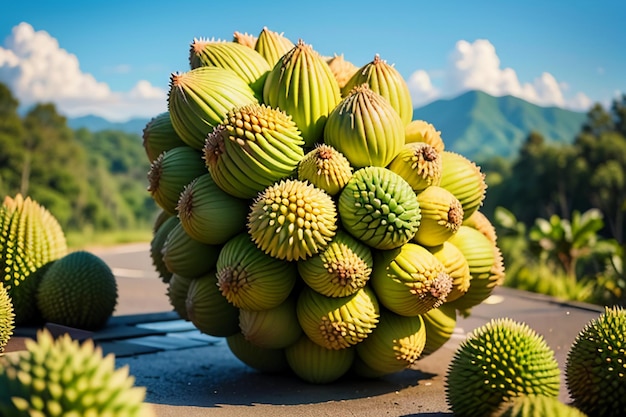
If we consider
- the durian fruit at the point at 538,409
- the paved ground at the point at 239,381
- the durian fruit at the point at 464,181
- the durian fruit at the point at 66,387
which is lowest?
the paved ground at the point at 239,381

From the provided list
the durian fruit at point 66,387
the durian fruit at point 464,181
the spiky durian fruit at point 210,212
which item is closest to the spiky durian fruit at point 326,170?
the spiky durian fruit at point 210,212

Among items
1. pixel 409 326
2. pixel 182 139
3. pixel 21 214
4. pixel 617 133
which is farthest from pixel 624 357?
pixel 617 133

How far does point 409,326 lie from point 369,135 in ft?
5.07

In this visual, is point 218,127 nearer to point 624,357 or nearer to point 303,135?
point 303,135

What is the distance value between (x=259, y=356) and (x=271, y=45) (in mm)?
2817

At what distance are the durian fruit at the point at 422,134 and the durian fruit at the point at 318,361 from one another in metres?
1.86

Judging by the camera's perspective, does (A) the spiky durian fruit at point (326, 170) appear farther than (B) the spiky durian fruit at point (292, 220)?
Yes

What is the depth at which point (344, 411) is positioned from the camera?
16.9 feet

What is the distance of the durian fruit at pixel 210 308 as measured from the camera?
5.88 metres

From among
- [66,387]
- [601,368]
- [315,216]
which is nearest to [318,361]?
[315,216]

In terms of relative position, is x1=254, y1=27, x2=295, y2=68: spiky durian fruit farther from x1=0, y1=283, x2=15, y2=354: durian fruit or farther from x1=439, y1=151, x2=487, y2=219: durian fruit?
x1=0, y1=283, x2=15, y2=354: durian fruit

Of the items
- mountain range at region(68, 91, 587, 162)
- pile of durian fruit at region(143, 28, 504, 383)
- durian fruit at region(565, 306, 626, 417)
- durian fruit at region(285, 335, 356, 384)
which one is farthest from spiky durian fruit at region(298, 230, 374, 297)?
mountain range at region(68, 91, 587, 162)

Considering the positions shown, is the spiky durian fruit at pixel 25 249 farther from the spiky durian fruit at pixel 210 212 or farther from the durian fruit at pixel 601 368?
the durian fruit at pixel 601 368

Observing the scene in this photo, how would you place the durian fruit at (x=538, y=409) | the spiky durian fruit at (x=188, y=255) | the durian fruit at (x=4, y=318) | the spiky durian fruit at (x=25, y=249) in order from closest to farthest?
the durian fruit at (x=538, y=409)
the durian fruit at (x=4, y=318)
the spiky durian fruit at (x=188, y=255)
the spiky durian fruit at (x=25, y=249)
